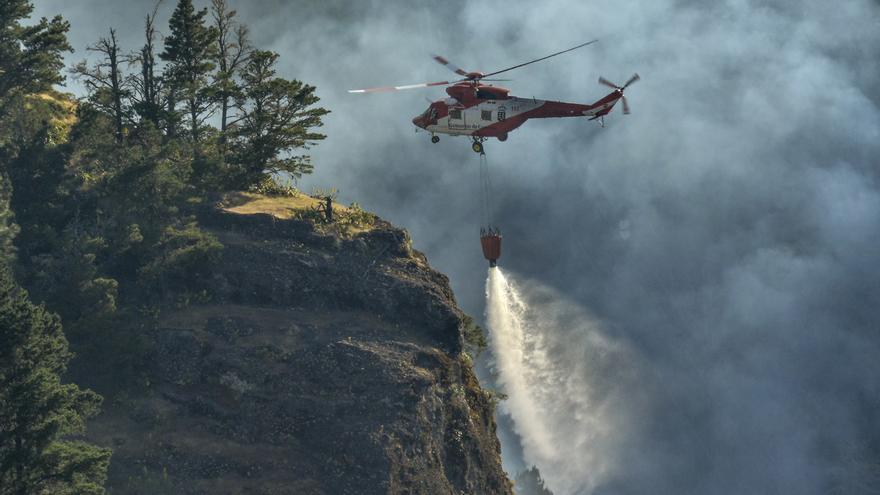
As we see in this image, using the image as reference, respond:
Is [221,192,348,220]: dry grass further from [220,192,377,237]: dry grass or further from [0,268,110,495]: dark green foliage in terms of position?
[0,268,110,495]: dark green foliage

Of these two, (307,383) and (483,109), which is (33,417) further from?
(483,109)

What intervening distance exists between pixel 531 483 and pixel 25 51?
91.3m

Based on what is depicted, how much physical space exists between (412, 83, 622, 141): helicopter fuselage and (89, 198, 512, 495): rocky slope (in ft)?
27.8

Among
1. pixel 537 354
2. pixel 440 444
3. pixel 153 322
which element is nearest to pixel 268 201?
pixel 153 322

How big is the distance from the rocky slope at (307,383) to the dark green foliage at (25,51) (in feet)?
46.8

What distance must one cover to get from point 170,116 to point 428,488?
30.9m

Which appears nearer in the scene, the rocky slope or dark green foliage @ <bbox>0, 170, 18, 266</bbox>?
the rocky slope

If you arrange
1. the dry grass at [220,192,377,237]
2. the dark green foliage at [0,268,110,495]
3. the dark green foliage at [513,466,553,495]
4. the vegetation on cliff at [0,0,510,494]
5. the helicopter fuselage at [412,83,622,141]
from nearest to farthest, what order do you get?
the dark green foliage at [0,268,110,495], the vegetation on cliff at [0,0,510,494], the helicopter fuselage at [412,83,622,141], the dry grass at [220,192,377,237], the dark green foliage at [513,466,553,495]

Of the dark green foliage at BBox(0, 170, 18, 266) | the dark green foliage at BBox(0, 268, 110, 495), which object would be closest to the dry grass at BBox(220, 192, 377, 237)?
the dark green foliage at BBox(0, 170, 18, 266)

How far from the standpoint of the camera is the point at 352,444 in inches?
2904

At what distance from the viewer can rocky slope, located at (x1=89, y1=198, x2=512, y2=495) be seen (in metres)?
72.3

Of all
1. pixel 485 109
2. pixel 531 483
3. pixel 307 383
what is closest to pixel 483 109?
pixel 485 109

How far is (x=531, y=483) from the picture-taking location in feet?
527

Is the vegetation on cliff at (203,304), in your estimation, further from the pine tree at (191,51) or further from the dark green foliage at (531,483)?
the dark green foliage at (531,483)
